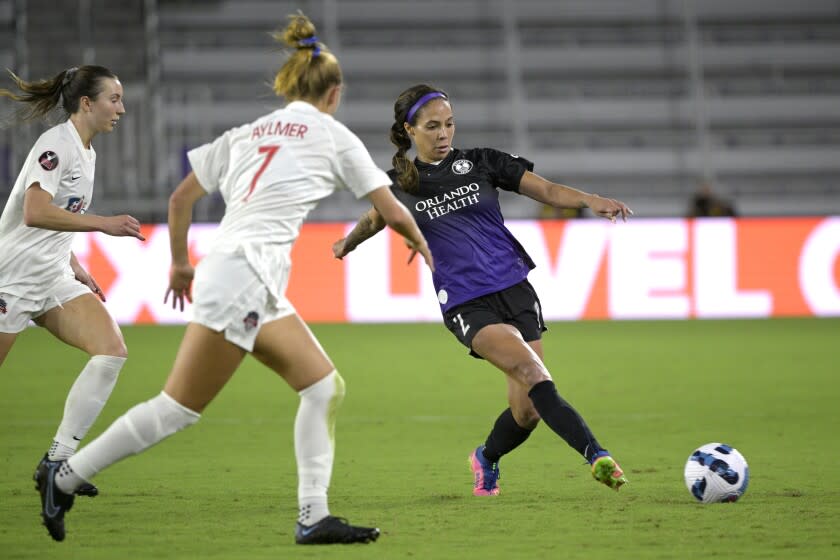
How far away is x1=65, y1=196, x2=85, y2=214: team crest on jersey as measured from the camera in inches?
242

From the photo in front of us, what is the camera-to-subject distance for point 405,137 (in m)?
6.38

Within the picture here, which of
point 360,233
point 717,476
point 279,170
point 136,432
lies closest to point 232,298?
point 279,170

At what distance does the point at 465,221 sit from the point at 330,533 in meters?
1.91

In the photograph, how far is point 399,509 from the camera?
580 centimetres

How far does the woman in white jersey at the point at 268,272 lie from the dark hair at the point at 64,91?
156 centimetres

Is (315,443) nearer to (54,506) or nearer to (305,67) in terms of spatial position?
(54,506)

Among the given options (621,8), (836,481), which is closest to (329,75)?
(836,481)

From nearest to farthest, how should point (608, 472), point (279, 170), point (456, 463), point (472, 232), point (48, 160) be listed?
point (279, 170), point (608, 472), point (48, 160), point (472, 232), point (456, 463)

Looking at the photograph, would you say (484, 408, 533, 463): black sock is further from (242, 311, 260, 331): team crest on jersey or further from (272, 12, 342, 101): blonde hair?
(272, 12, 342, 101): blonde hair

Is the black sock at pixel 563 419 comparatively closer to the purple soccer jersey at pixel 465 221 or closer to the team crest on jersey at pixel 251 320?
the purple soccer jersey at pixel 465 221

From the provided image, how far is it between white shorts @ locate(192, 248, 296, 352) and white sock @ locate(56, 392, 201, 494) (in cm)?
34

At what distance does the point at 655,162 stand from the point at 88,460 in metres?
18.6

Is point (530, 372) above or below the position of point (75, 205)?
below

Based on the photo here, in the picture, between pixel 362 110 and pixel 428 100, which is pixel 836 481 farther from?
pixel 362 110
